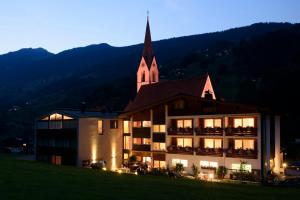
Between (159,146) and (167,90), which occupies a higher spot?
(167,90)

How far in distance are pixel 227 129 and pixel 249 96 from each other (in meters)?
62.2

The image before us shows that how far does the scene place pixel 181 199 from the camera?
19.8m

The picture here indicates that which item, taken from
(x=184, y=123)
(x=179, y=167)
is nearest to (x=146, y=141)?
(x=184, y=123)

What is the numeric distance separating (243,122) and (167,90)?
28.0m

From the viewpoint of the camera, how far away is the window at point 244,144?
129 ft

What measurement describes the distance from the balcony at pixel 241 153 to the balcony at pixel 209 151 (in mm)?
927

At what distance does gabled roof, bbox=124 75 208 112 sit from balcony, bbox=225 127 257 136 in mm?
20528

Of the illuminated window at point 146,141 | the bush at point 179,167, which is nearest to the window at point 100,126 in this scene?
the illuminated window at point 146,141

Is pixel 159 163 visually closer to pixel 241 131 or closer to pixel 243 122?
pixel 241 131

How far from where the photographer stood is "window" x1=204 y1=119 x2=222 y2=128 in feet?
138

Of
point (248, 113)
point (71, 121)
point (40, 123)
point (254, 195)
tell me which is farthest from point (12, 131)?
point (254, 195)

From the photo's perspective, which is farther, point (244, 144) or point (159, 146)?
point (159, 146)

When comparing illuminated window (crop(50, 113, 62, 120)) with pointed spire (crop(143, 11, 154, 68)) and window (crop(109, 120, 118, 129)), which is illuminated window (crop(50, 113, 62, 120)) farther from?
pointed spire (crop(143, 11, 154, 68))

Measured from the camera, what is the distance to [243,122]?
4019 centimetres
